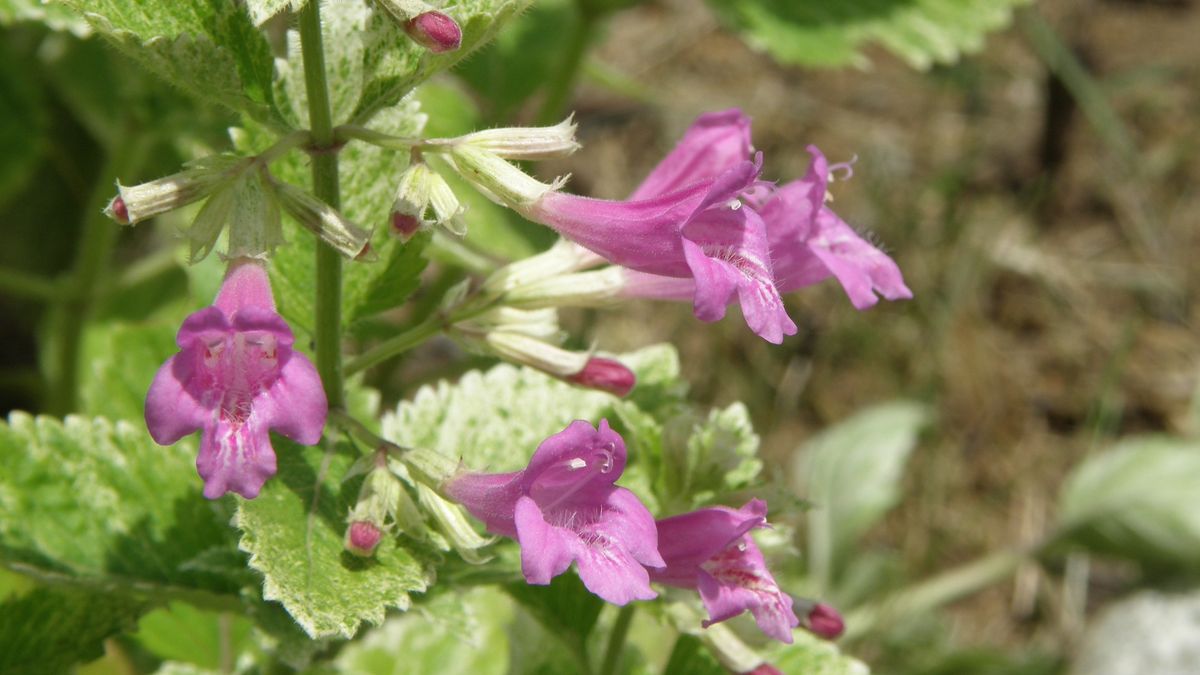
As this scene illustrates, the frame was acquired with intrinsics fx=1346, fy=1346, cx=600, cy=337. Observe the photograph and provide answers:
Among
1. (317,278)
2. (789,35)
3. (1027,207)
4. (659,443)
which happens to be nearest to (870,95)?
(1027,207)

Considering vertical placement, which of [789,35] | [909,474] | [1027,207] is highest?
[789,35]

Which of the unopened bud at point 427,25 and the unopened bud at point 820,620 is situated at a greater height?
the unopened bud at point 427,25

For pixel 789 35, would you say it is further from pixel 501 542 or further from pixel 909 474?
pixel 501 542

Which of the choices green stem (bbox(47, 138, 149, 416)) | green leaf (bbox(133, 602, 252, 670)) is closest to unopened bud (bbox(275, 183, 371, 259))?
green leaf (bbox(133, 602, 252, 670))

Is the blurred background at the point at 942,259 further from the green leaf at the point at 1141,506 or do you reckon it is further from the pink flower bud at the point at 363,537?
the pink flower bud at the point at 363,537

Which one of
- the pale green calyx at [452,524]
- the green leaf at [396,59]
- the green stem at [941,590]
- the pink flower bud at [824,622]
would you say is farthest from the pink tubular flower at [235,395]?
the green stem at [941,590]

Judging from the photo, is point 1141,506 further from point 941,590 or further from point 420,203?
point 420,203

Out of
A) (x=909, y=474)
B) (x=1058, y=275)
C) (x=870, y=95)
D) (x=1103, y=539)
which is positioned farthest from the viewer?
(x=870, y=95)

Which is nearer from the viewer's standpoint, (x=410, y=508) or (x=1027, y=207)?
(x=410, y=508)
